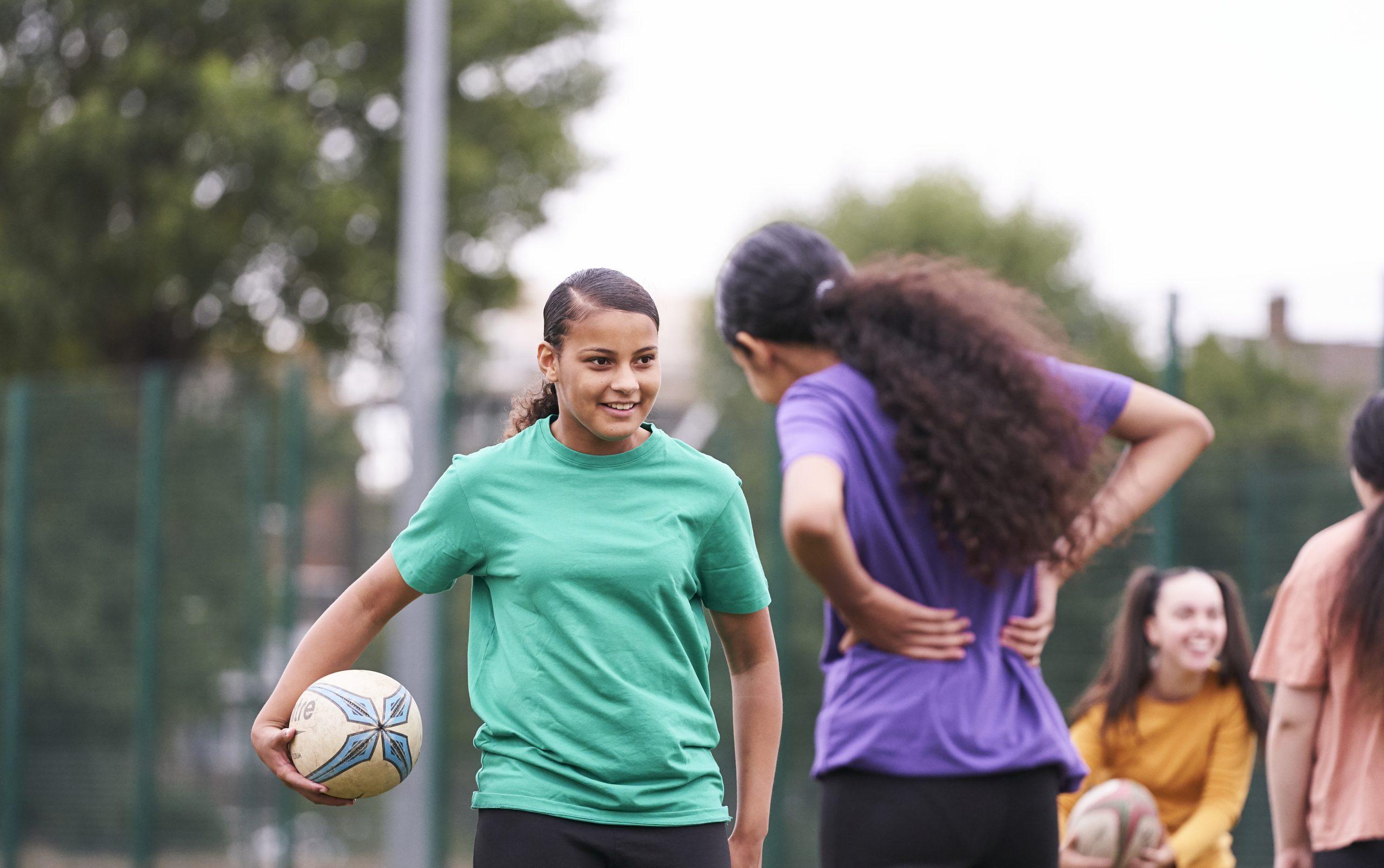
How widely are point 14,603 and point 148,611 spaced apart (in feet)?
4.82

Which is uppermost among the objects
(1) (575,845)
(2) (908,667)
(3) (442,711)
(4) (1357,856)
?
(2) (908,667)

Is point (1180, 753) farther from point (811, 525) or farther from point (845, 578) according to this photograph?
point (811, 525)

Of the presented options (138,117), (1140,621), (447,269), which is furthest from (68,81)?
(1140,621)

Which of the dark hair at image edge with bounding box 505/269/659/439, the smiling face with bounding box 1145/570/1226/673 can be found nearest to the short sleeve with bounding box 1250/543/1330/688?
the smiling face with bounding box 1145/570/1226/673

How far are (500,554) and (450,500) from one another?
131 millimetres

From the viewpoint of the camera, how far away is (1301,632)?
11.7 feet

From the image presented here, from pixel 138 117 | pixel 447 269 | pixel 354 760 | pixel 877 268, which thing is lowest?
pixel 354 760

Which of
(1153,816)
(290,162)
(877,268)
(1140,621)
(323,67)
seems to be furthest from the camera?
(323,67)

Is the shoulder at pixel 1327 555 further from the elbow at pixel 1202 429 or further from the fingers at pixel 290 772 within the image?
the fingers at pixel 290 772

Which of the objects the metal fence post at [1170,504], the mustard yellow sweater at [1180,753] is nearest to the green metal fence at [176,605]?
the metal fence post at [1170,504]

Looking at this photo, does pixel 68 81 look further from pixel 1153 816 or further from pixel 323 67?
pixel 1153 816

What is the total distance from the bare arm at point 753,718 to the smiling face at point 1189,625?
6.26 ft

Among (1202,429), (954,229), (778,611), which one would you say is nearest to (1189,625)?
(1202,429)

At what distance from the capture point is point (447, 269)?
641 inches
